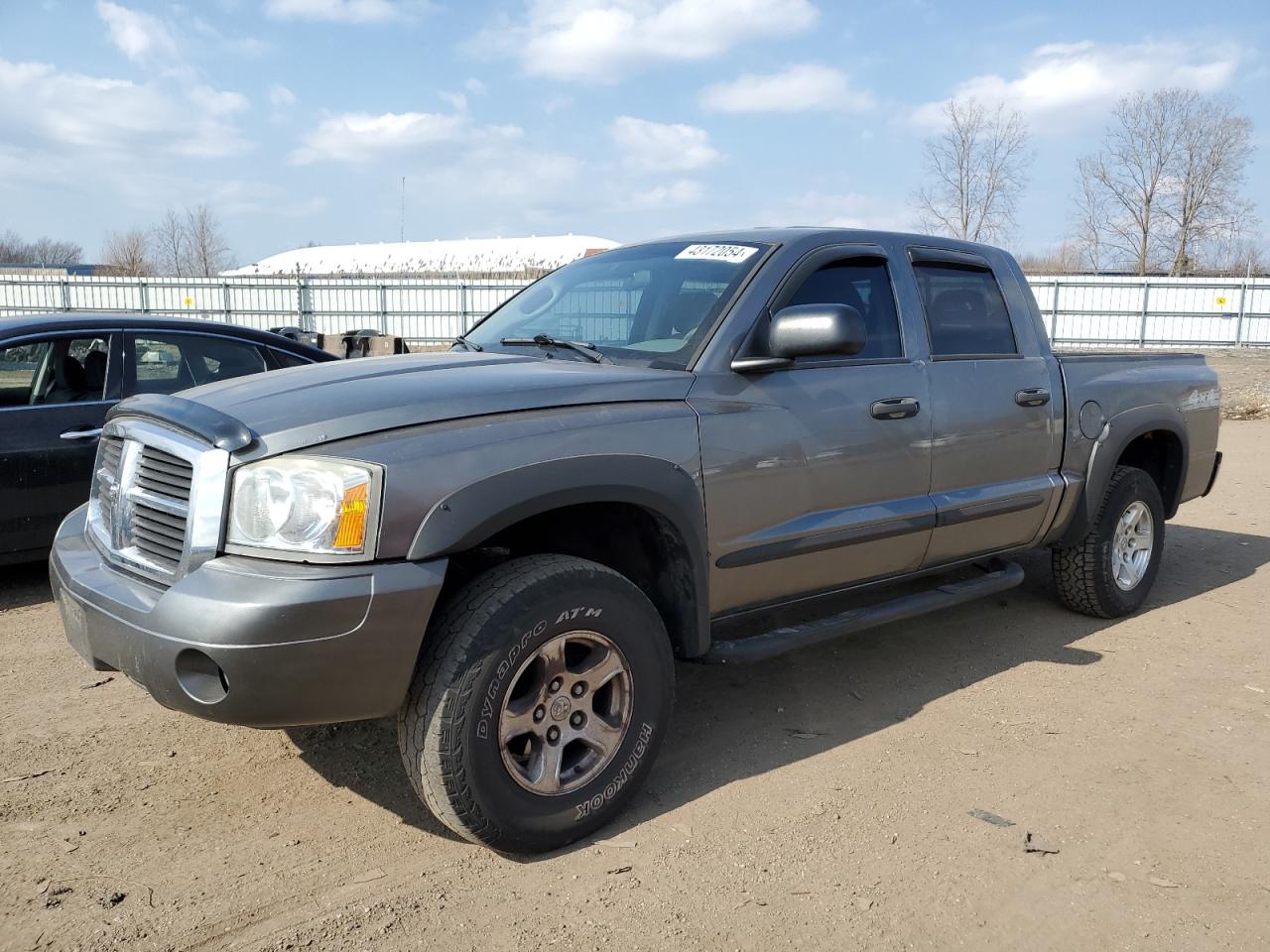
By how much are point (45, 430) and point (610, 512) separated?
3.59 m

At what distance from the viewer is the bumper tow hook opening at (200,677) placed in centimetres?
260

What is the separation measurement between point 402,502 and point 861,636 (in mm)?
3017

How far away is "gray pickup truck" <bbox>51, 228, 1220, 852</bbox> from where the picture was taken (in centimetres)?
264

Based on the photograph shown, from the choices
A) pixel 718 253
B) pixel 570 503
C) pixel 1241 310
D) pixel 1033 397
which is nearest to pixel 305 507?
pixel 570 503

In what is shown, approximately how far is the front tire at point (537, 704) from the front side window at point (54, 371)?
3.73 meters

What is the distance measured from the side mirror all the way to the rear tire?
2.35 m

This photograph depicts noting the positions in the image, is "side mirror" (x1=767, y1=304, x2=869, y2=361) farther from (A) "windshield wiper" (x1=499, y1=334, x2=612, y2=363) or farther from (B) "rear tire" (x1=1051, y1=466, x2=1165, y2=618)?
(B) "rear tire" (x1=1051, y1=466, x2=1165, y2=618)

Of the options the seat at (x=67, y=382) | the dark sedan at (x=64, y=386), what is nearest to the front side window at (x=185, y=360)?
the dark sedan at (x=64, y=386)

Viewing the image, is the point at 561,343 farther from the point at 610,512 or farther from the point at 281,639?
the point at 281,639

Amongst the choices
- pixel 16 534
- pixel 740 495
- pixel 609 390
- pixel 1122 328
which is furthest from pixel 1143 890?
pixel 1122 328

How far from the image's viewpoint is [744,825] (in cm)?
317

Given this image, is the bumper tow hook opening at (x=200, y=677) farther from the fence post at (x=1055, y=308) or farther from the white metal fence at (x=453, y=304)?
the fence post at (x=1055, y=308)

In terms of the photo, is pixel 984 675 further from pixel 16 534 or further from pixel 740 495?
pixel 16 534

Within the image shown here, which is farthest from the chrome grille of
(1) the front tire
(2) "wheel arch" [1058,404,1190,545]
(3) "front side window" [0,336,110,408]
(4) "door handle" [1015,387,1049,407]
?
(2) "wheel arch" [1058,404,1190,545]
